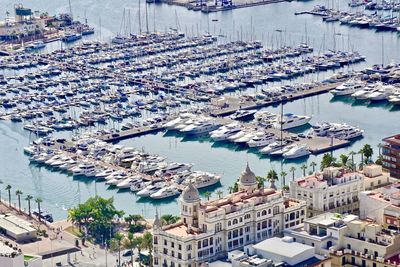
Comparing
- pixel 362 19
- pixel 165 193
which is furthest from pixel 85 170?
pixel 362 19

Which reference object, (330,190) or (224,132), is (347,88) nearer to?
(224,132)

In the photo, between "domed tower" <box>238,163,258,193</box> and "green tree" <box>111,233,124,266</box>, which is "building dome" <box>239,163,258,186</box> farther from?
"green tree" <box>111,233,124,266</box>

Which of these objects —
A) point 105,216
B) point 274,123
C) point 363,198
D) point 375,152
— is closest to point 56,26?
point 274,123

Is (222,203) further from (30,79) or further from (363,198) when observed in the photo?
(30,79)

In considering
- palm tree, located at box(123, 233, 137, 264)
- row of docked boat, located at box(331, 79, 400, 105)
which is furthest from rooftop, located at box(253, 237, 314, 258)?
row of docked boat, located at box(331, 79, 400, 105)

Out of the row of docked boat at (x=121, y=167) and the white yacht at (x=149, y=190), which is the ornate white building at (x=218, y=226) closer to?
the row of docked boat at (x=121, y=167)
